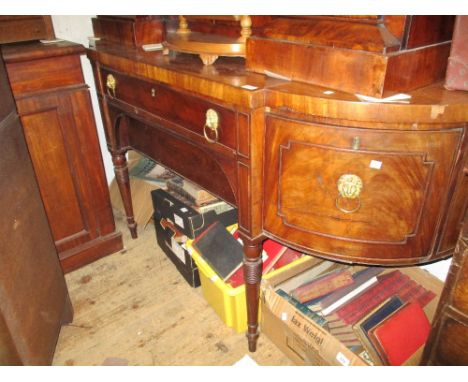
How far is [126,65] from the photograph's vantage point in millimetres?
1472

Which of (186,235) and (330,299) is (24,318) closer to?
(186,235)

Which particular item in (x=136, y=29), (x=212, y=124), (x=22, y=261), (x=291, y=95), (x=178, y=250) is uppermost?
(x=136, y=29)

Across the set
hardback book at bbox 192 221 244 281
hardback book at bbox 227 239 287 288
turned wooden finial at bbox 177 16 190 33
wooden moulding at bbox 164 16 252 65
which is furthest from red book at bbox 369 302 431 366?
turned wooden finial at bbox 177 16 190 33

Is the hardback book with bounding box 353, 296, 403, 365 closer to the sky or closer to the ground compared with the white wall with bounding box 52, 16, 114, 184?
closer to the ground

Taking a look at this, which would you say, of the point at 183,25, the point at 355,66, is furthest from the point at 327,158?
the point at 183,25

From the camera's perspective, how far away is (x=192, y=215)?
5.84 feet

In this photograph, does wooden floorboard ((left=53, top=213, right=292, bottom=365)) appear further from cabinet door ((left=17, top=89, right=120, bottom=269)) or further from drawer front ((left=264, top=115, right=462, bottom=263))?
drawer front ((left=264, top=115, right=462, bottom=263))

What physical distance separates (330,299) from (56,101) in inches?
56.5

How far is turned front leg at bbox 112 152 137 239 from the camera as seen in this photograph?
2.02 meters

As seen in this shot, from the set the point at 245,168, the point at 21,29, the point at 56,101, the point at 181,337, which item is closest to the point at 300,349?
the point at 181,337

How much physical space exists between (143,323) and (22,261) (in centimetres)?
64

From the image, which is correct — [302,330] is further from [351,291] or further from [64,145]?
Answer: [64,145]

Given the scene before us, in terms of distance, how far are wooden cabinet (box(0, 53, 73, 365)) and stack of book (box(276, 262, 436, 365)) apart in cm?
88

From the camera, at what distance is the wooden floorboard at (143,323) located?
1.56 meters
